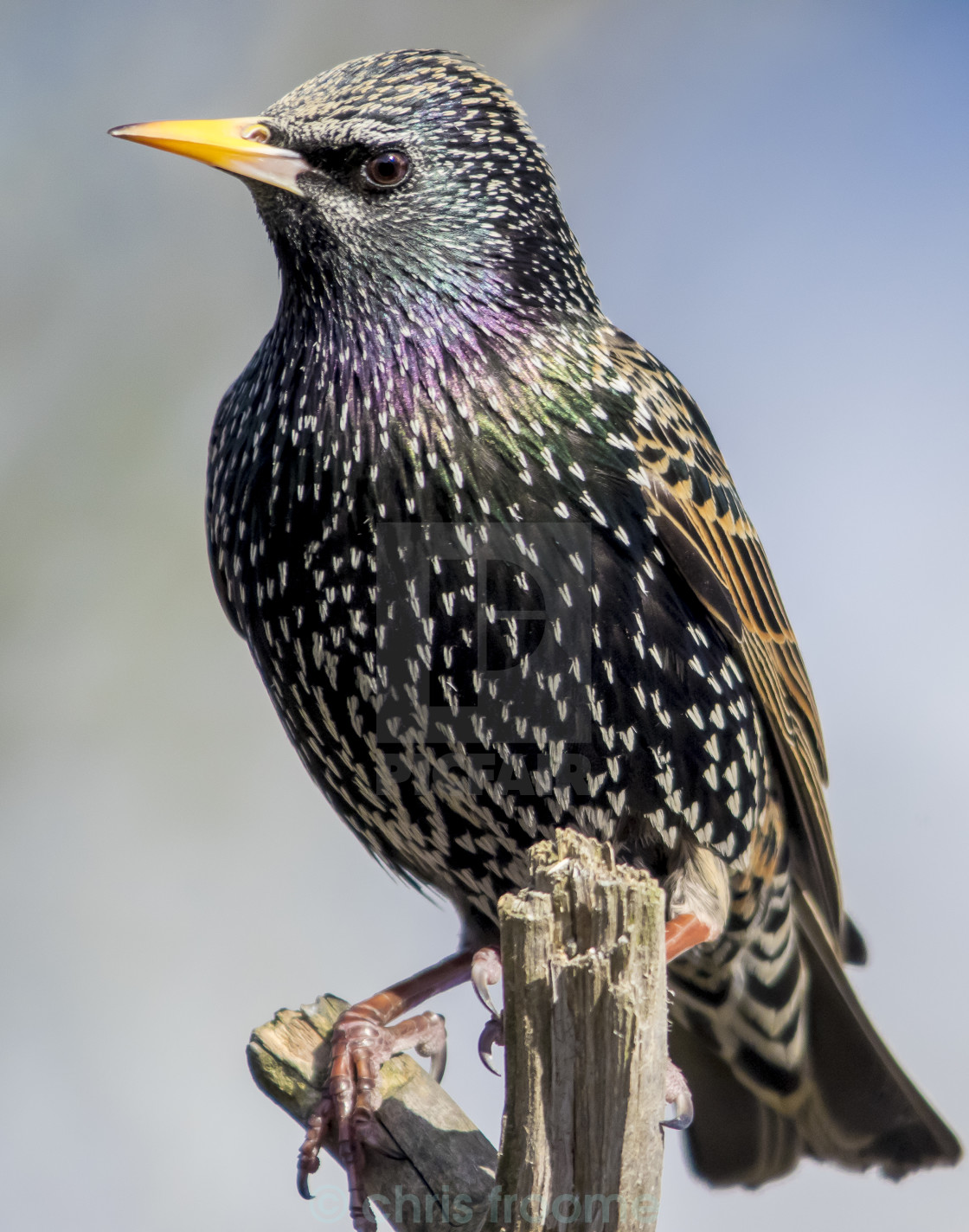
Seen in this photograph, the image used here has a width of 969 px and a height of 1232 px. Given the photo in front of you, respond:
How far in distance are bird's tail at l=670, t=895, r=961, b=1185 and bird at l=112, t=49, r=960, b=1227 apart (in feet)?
1.40

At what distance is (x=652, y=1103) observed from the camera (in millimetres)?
1613

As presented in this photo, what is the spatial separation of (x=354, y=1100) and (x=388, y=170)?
4.94ft

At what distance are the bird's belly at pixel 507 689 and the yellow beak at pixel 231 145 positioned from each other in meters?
0.57

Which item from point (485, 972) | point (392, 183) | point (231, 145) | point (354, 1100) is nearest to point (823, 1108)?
point (485, 972)

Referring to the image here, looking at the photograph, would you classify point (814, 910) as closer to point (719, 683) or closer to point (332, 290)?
point (719, 683)

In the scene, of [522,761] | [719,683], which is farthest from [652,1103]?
[719,683]

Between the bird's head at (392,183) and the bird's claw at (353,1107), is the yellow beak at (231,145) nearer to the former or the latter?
the bird's head at (392,183)

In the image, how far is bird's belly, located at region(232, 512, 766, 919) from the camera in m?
2.07

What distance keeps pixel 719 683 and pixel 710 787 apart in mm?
177

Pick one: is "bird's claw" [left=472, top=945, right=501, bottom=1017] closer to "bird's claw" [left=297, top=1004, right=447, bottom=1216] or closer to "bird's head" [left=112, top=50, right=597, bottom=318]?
"bird's claw" [left=297, top=1004, right=447, bottom=1216]

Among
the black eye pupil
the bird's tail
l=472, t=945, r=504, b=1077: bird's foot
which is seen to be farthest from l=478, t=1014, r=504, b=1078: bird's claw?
the black eye pupil

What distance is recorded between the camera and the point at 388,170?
6.84 feet

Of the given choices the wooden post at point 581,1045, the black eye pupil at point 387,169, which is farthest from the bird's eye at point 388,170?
the wooden post at point 581,1045

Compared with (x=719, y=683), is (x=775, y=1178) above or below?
below
